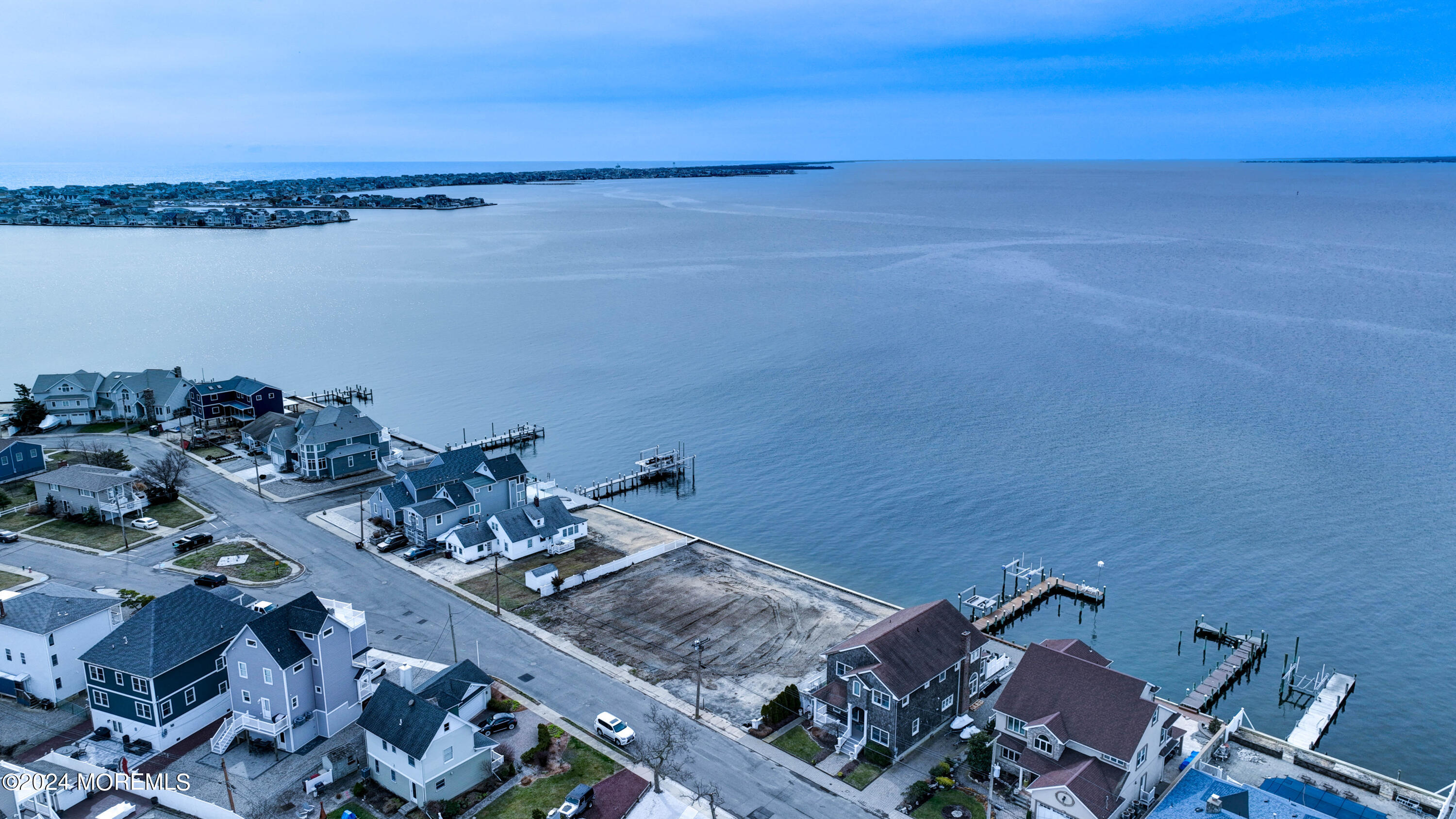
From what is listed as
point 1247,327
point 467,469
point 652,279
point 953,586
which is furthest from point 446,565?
point 652,279

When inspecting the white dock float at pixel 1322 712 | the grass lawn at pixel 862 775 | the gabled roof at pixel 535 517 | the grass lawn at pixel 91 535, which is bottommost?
the white dock float at pixel 1322 712

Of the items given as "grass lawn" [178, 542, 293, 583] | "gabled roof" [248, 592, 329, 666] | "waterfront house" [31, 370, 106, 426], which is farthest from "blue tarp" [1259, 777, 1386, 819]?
"waterfront house" [31, 370, 106, 426]

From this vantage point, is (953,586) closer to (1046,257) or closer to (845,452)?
(845,452)

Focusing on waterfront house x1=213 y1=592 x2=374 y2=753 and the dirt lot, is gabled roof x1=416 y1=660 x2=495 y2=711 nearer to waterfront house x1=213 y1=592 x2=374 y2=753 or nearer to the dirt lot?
waterfront house x1=213 y1=592 x2=374 y2=753

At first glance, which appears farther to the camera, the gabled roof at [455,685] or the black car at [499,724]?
the black car at [499,724]

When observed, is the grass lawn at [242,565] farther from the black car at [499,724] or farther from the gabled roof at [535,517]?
the black car at [499,724]

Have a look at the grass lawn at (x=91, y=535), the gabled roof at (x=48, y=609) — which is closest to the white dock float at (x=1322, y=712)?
the gabled roof at (x=48, y=609)
